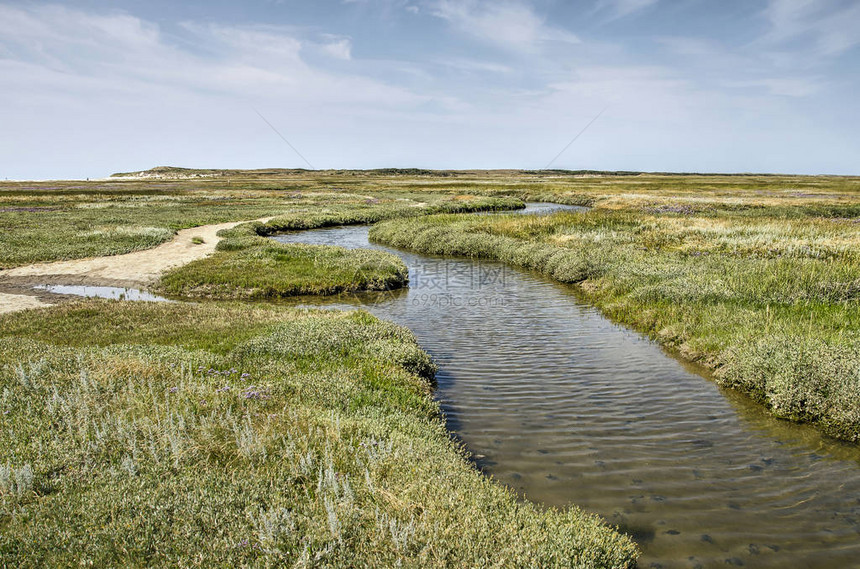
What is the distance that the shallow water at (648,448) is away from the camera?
6820 millimetres

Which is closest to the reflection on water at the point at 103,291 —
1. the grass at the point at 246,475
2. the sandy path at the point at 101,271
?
the sandy path at the point at 101,271

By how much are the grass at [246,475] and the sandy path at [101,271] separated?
12644 millimetres

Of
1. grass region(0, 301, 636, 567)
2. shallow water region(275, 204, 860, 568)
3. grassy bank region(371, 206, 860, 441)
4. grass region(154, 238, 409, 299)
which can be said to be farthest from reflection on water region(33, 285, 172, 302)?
grassy bank region(371, 206, 860, 441)

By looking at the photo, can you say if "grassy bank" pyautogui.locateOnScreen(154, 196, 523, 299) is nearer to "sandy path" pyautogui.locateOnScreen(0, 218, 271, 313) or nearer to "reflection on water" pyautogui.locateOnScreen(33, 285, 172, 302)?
"reflection on water" pyautogui.locateOnScreen(33, 285, 172, 302)

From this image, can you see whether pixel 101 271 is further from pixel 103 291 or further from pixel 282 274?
pixel 282 274

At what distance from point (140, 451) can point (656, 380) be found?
11.1 m

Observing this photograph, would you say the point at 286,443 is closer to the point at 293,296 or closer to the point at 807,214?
the point at 293,296

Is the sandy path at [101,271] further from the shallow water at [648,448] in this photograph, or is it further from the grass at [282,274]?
the shallow water at [648,448]

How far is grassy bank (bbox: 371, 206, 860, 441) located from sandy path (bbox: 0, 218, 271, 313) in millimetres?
15819

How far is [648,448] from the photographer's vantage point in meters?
9.16

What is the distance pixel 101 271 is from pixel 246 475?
2481cm

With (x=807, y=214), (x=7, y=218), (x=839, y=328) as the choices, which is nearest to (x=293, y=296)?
(x=839, y=328)

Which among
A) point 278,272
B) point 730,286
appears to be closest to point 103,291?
point 278,272

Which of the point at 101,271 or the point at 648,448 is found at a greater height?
the point at 101,271
